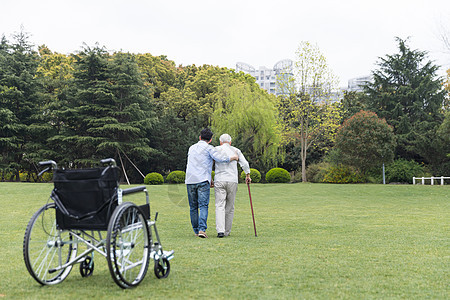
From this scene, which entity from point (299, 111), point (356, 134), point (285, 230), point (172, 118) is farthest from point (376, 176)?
point (285, 230)

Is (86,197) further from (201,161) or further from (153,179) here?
(153,179)

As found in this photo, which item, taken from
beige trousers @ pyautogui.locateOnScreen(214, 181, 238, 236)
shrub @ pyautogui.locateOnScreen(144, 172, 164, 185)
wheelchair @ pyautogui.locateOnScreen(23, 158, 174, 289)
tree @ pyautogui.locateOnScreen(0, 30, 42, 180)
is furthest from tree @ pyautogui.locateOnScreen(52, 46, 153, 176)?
wheelchair @ pyautogui.locateOnScreen(23, 158, 174, 289)

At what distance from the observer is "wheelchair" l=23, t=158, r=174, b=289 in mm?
3605

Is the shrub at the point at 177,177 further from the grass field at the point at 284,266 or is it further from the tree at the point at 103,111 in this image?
the grass field at the point at 284,266

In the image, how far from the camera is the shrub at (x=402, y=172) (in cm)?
3002

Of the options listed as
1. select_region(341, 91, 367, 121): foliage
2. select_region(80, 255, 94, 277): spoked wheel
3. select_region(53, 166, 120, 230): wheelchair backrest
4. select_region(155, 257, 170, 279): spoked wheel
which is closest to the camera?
select_region(53, 166, 120, 230): wheelchair backrest

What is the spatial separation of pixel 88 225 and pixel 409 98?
3689 cm

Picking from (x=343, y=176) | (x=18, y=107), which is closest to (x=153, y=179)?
(x=18, y=107)

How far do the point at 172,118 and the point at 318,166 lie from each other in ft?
42.1

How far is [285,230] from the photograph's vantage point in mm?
8352

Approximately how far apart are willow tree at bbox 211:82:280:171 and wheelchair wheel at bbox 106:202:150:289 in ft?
97.0

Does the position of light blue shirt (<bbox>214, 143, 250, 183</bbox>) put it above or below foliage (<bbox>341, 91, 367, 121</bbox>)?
below

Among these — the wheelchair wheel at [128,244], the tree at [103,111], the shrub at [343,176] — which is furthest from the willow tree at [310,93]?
the wheelchair wheel at [128,244]

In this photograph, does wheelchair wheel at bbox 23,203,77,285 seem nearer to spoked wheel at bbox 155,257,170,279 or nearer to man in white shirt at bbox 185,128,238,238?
spoked wheel at bbox 155,257,170,279
